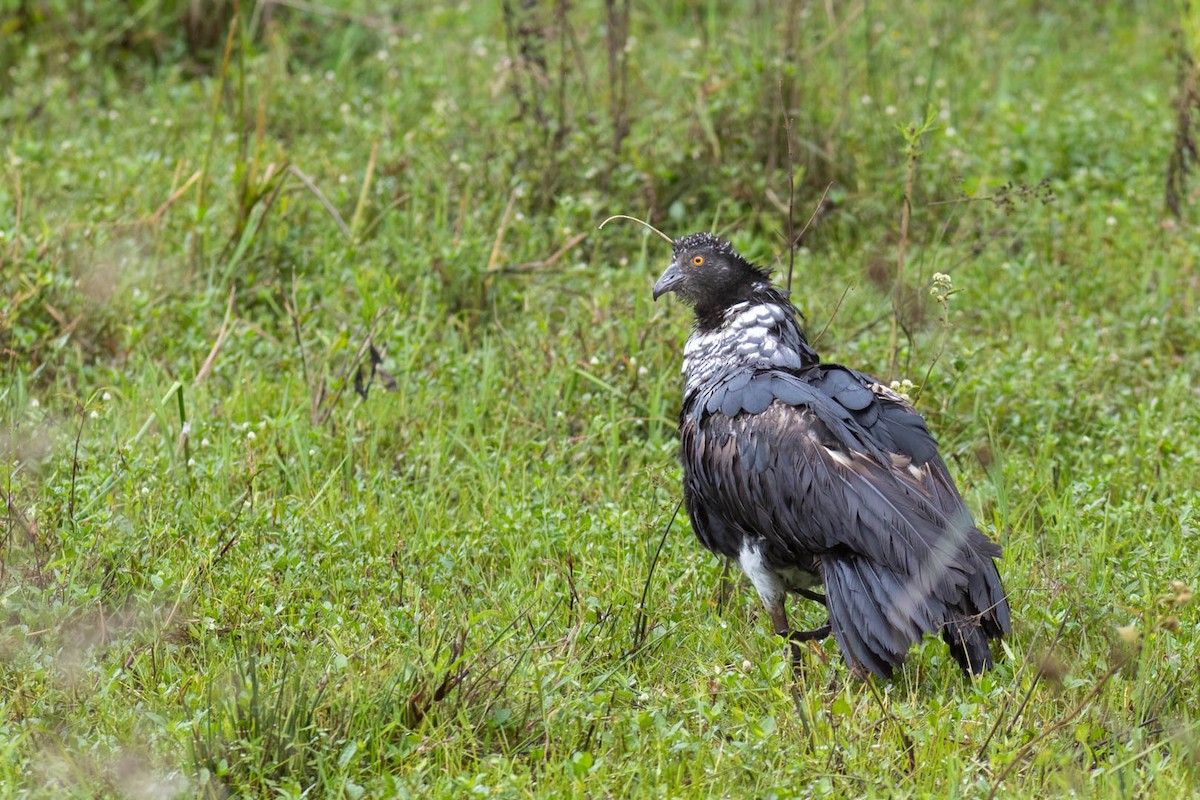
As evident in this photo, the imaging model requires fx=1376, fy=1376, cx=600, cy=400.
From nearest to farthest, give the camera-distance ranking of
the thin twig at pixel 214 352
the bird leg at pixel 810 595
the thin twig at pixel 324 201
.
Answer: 1. the bird leg at pixel 810 595
2. the thin twig at pixel 214 352
3. the thin twig at pixel 324 201

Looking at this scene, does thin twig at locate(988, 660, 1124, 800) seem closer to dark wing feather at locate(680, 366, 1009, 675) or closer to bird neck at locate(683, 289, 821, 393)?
dark wing feather at locate(680, 366, 1009, 675)

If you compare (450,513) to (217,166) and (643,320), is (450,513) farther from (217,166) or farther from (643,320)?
(217,166)

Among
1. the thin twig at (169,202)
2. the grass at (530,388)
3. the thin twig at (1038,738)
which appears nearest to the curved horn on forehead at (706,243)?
the grass at (530,388)

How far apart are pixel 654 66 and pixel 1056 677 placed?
5.79 m

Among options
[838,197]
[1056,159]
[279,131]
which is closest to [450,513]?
[838,197]

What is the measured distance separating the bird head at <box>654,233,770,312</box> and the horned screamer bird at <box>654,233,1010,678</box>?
163 mm

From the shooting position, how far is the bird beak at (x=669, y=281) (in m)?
4.79

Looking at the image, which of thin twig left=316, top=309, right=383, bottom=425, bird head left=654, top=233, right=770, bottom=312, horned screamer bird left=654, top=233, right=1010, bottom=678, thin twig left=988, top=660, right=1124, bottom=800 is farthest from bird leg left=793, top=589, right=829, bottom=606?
thin twig left=316, top=309, right=383, bottom=425

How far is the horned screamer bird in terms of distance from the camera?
12.3ft

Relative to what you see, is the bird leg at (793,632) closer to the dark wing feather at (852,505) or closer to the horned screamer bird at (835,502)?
the horned screamer bird at (835,502)

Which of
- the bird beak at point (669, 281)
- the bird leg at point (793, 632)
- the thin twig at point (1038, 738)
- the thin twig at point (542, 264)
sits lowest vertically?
the bird leg at point (793, 632)

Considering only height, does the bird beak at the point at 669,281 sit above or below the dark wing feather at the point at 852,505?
above

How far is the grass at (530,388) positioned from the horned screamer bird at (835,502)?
20 centimetres

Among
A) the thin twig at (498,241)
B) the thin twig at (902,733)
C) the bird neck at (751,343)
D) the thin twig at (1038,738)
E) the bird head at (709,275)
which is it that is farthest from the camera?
the thin twig at (498,241)
